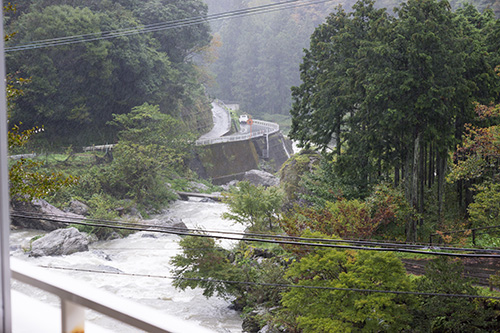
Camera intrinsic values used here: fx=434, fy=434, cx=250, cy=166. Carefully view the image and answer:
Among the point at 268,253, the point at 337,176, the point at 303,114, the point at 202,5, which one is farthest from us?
the point at 202,5

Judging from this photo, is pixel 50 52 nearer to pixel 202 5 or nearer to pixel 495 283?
pixel 202 5

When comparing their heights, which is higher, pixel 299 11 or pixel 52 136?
pixel 299 11

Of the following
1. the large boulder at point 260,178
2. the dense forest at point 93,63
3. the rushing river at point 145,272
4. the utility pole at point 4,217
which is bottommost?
the rushing river at point 145,272

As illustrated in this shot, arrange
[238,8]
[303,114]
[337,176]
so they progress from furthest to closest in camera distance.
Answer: [238,8], [303,114], [337,176]

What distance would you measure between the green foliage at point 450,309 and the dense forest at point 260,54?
1293 cm

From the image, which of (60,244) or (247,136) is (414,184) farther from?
(247,136)

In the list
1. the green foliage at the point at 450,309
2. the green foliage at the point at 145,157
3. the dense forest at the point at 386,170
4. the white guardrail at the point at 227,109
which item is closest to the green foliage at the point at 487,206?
the dense forest at the point at 386,170

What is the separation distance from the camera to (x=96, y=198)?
1310cm

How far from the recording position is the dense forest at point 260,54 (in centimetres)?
1794

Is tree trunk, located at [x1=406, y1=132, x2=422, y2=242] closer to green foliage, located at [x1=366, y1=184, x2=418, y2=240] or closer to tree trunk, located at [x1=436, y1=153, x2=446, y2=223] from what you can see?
green foliage, located at [x1=366, y1=184, x2=418, y2=240]

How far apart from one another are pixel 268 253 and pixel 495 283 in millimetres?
4064

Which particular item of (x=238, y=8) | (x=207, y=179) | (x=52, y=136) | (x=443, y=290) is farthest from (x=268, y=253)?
(x=238, y=8)

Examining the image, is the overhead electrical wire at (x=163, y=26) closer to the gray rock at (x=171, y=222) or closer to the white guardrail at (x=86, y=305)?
the gray rock at (x=171, y=222)

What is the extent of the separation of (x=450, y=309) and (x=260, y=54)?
16275 millimetres
